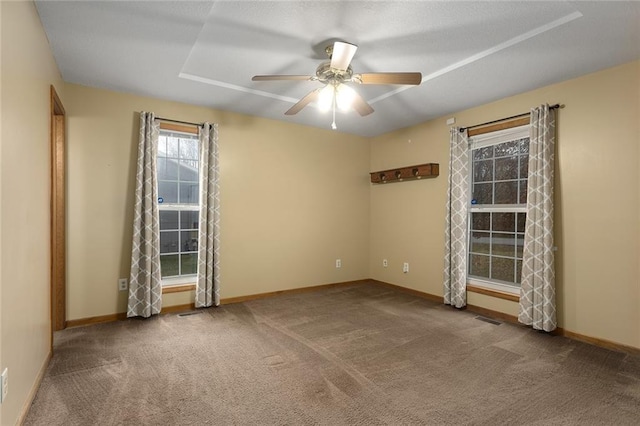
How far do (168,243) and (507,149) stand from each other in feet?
13.9

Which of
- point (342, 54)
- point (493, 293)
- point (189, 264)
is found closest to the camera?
point (342, 54)

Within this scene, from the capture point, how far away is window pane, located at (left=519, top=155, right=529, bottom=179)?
367 cm

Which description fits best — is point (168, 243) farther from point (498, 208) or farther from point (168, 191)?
point (498, 208)

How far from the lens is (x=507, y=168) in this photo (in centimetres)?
384

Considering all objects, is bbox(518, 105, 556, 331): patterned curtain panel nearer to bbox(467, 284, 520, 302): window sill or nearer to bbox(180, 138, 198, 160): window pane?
bbox(467, 284, 520, 302): window sill

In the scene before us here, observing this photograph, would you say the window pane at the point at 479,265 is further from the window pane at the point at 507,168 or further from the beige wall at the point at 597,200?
the window pane at the point at 507,168

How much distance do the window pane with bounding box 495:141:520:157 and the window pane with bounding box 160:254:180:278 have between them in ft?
13.6

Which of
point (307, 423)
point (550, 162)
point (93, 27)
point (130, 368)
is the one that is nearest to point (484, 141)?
point (550, 162)

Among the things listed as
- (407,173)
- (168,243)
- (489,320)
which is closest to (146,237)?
(168,243)

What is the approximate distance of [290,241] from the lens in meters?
4.80

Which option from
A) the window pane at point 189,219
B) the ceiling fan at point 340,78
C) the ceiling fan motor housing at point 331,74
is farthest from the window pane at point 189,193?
the ceiling fan motor housing at point 331,74

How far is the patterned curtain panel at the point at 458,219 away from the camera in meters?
4.06

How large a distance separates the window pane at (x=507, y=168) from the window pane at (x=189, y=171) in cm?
370

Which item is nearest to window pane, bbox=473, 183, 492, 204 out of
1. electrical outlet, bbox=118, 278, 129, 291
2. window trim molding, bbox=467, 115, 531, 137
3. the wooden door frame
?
window trim molding, bbox=467, 115, 531, 137
